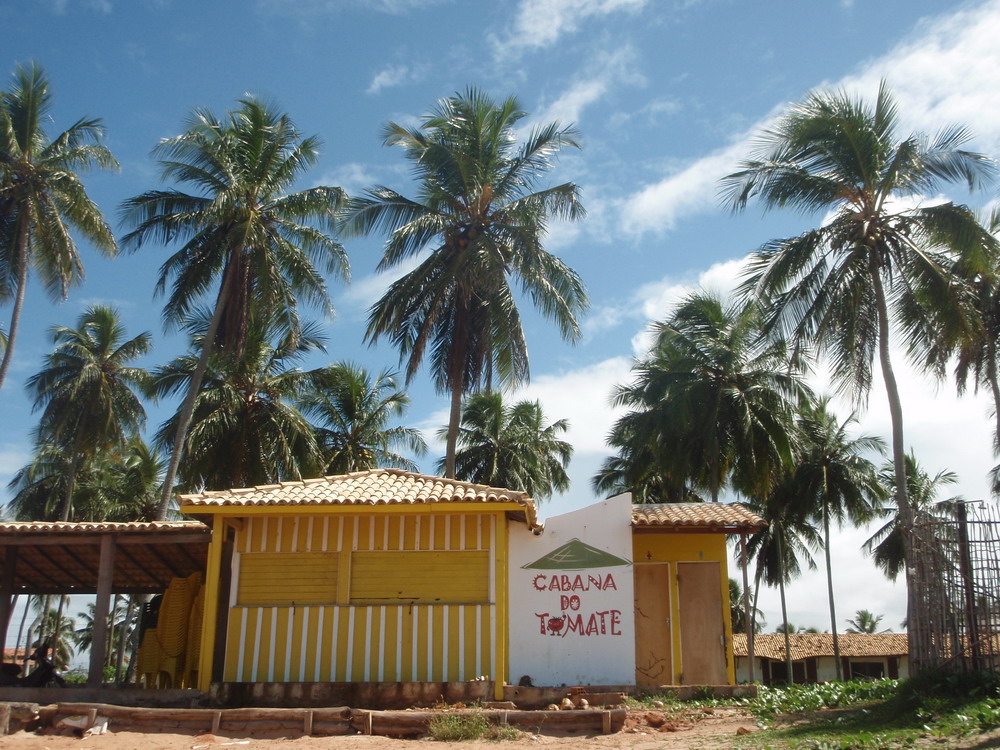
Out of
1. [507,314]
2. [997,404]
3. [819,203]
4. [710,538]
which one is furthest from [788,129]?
[997,404]

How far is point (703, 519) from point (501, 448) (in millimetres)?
20737

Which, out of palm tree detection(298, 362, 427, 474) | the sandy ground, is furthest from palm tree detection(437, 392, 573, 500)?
the sandy ground

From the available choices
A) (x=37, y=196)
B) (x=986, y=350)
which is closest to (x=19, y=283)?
(x=37, y=196)

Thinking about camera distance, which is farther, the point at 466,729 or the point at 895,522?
the point at 895,522

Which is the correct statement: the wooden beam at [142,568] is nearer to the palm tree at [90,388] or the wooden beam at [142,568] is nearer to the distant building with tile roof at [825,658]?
the palm tree at [90,388]

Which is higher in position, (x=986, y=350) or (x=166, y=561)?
(x=986, y=350)

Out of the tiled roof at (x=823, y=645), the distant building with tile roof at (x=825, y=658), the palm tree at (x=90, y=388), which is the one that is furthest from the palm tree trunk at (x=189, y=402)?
the distant building with tile roof at (x=825, y=658)

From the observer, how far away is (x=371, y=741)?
390 inches

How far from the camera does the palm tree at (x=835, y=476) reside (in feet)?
109

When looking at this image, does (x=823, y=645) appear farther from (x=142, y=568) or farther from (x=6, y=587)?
(x=6, y=587)

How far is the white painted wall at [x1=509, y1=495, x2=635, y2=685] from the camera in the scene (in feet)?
44.7

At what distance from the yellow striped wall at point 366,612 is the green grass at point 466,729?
237 cm

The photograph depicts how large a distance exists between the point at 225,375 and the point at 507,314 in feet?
34.9

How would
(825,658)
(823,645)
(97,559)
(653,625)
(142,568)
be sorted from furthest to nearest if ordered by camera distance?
(823,645) → (825,658) → (142,568) → (97,559) → (653,625)
